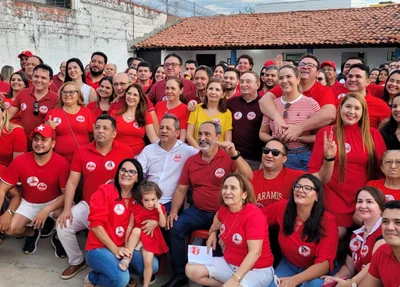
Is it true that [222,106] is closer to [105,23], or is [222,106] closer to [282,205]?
[282,205]

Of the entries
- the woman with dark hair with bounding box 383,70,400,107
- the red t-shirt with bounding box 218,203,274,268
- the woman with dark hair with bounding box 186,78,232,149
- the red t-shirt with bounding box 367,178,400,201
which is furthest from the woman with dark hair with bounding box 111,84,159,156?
the woman with dark hair with bounding box 383,70,400,107

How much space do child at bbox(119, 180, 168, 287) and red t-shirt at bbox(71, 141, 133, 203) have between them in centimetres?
60

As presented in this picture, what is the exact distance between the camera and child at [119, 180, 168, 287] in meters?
3.77

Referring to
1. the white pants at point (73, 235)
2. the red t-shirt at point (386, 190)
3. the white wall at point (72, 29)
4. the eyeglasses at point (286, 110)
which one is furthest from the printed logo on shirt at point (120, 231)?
the white wall at point (72, 29)

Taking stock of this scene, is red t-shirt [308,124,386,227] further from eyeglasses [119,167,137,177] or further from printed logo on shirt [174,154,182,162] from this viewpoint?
→ eyeglasses [119,167,137,177]

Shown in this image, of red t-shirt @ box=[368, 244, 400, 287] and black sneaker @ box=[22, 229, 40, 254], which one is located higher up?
red t-shirt @ box=[368, 244, 400, 287]

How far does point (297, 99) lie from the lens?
4277 millimetres

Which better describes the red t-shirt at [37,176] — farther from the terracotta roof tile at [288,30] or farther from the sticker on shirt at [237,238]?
the terracotta roof tile at [288,30]

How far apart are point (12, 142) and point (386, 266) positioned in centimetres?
416

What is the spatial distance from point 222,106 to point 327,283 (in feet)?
7.86

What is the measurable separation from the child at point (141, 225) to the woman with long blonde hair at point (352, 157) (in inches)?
64.3

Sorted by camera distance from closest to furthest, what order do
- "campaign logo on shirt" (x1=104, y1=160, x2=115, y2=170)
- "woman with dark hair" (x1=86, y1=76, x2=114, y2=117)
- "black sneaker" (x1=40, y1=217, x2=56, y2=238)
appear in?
"campaign logo on shirt" (x1=104, y1=160, x2=115, y2=170)
"black sneaker" (x1=40, y1=217, x2=56, y2=238)
"woman with dark hair" (x1=86, y1=76, x2=114, y2=117)

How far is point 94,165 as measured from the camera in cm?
437

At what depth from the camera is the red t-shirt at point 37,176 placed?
451cm
